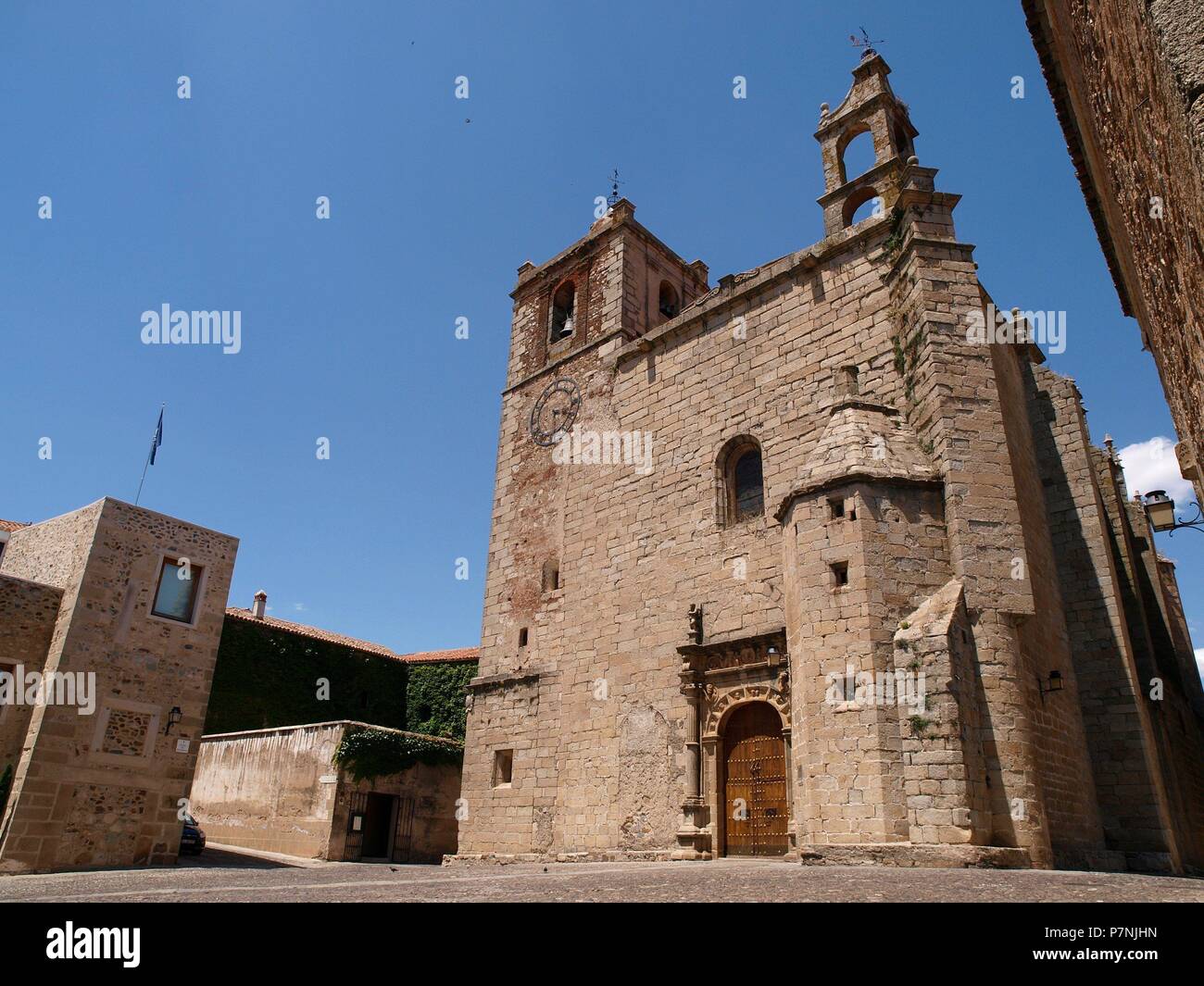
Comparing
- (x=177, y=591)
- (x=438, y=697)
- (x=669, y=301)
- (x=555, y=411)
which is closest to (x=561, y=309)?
(x=669, y=301)

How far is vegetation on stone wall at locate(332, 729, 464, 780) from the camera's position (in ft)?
62.8

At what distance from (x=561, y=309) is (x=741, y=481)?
346 inches

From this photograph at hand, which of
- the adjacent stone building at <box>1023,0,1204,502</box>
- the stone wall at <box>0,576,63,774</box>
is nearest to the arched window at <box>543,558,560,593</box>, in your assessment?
the stone wall at <box>0,576,63,774</box>

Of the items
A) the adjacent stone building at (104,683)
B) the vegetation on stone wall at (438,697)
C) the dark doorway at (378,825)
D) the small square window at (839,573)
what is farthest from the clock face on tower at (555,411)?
the vegetation on stone wall at (438,697)

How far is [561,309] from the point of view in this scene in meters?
21.3

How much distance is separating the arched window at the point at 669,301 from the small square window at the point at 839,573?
37.6ft

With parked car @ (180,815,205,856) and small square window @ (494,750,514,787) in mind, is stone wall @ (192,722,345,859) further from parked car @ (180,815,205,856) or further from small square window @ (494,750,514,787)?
small square window @ (494,750,514,787)

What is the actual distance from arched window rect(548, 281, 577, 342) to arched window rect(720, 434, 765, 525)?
7.28m

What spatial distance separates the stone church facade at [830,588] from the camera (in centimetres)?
959

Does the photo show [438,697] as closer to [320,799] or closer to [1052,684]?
[320,799]

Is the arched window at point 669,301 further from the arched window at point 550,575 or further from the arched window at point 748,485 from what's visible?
the arched window at point 550,575
